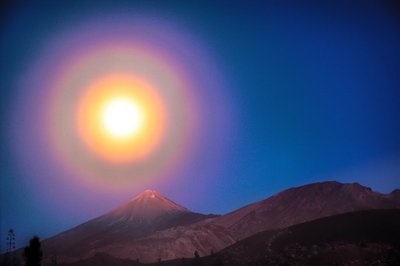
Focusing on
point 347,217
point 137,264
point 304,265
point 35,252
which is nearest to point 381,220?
point 347,217

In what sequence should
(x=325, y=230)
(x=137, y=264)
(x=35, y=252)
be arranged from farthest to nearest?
(x=137, y=264) < (x=325, y=230) < (x=35, y=252)

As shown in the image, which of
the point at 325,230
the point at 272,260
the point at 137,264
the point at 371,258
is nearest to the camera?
the point at 371,258

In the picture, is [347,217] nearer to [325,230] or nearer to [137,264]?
[325,230]

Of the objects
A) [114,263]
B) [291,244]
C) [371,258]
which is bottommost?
[371,258]

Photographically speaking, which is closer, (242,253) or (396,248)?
(396,248)

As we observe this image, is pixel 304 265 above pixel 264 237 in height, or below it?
below

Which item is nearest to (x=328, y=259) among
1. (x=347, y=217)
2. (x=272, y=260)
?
(x=272, y=260)
